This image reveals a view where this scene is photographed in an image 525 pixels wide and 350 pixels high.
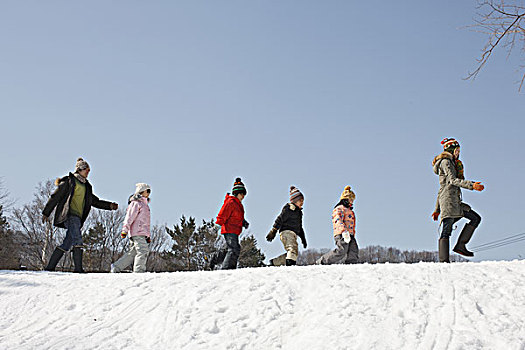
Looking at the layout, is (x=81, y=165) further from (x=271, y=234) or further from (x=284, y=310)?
(x=284, y=310)

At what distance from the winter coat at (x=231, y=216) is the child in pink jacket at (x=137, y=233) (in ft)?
5.20

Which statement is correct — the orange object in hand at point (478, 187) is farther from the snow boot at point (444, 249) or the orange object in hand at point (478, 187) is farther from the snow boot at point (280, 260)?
the snow boot at point (280, 260)

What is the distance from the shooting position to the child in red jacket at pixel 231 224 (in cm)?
983

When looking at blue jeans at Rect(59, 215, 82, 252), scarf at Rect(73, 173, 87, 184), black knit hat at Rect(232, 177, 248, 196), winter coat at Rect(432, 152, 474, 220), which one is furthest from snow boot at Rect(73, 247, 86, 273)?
winter coat at Rect(432, 152, 474, 220)

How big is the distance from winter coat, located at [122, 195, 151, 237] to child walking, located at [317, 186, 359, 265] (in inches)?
145

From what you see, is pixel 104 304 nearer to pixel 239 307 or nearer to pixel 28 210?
pixel 239 307

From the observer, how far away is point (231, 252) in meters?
9.84

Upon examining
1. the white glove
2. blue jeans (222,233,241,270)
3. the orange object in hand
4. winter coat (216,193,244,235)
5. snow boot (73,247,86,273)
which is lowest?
snow boot (73,247,86,273)

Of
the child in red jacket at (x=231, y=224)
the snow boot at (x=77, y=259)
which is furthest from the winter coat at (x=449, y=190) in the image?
the snow boot at (x=77, y=259)

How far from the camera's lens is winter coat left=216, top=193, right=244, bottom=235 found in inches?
396

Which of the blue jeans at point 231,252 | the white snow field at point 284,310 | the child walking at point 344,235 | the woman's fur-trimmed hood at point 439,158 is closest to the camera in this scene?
the white snow field at point 284,310

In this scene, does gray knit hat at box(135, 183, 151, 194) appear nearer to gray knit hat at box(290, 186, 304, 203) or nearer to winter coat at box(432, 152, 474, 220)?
gray knit hat at box(290, 186, 304, 203)

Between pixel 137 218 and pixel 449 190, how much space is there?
6.14 m

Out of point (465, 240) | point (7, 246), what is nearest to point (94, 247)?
point (7, 246)
